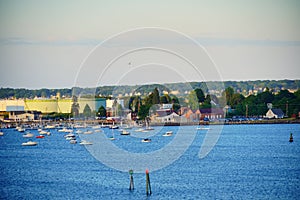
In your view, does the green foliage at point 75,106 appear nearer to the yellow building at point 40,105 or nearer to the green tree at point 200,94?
the yellow building at point 40,105

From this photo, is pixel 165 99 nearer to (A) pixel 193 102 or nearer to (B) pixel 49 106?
(A) pixel 193 102

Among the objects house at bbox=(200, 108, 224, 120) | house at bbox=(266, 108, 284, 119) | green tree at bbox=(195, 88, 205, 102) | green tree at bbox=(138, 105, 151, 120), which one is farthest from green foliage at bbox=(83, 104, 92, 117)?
house at bbox=(266, 108, 284, 119)

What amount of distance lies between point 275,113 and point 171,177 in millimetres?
85136

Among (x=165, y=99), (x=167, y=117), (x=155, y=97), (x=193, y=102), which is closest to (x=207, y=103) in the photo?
(x=193, y=102)

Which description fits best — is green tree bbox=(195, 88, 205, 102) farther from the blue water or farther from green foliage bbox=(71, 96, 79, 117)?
the blue water

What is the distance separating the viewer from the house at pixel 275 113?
123 meters

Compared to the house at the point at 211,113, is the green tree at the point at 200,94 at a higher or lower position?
higher

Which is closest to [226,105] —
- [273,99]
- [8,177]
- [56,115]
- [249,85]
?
[273,99]

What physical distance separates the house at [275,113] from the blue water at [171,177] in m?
61.3

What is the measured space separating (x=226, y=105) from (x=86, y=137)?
51.9m

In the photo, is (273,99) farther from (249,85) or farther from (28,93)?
(28,93)

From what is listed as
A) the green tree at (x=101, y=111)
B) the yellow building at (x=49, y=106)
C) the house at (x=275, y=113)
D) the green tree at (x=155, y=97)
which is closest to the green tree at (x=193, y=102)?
the green tree at (x=155, y=97)

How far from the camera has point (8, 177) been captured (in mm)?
44438

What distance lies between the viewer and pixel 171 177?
41844 millimetres
